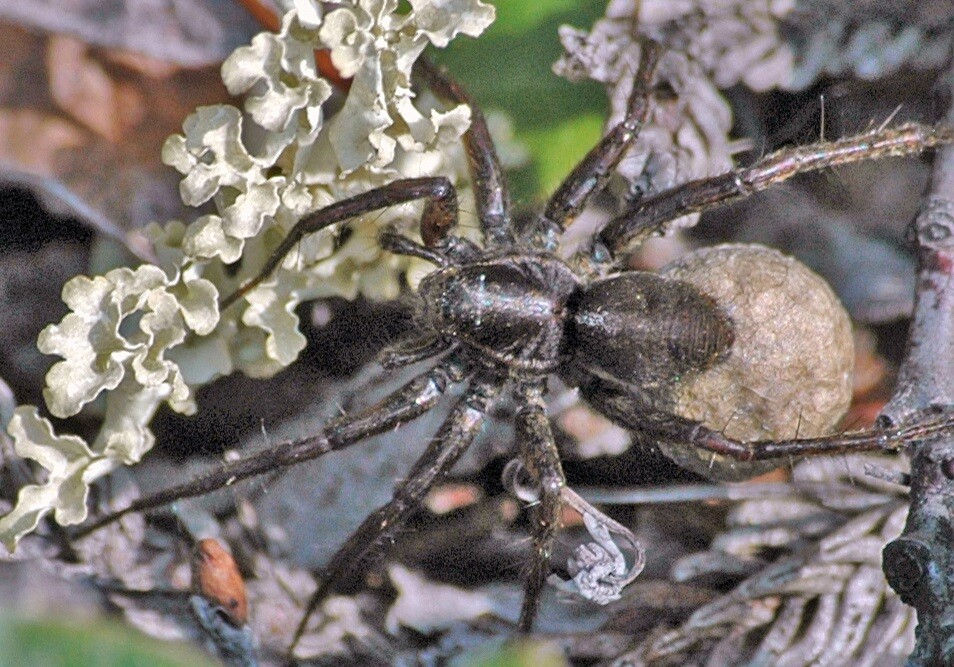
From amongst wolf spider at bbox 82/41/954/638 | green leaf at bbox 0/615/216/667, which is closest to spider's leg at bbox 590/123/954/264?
wolf spider at bbox 82/41/954/638

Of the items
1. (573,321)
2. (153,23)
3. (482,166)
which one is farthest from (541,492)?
(153,23)

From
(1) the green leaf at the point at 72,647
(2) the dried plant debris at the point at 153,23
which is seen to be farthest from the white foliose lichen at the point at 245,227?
(1) the green leaf at the point at 72,647

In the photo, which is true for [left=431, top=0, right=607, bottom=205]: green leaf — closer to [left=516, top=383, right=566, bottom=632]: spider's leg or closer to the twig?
[left=516, top=383, right=566, bottom=632]: spider's leg

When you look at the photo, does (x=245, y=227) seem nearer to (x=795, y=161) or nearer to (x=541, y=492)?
(x=541, y=492)

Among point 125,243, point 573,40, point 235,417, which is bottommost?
point 235,417

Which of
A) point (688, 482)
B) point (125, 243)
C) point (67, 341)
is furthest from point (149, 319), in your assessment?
point (688, 482)

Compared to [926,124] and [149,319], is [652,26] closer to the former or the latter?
[926,124]
